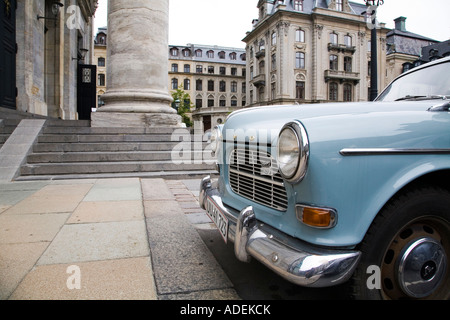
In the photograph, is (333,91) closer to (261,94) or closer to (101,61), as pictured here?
(261,94)

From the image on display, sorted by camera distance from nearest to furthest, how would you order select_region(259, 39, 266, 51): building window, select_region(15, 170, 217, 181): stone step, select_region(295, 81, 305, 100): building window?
select_region(15, 170, 217, 181): stone step → select_region(295, 81, 305, 100): building window → select_region(259, 39, 266, 51): building window

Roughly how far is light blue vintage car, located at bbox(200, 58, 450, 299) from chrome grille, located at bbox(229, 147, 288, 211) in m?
0.01

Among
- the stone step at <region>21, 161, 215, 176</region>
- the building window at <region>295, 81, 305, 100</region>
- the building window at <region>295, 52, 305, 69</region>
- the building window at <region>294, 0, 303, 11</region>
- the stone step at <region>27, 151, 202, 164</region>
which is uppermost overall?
the building window at <region>294, 0, 303, 11</region>

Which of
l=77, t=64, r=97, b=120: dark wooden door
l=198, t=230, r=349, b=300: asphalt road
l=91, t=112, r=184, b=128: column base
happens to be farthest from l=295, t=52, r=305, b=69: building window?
l=198, t=230, r=349, b=300: asphalt road

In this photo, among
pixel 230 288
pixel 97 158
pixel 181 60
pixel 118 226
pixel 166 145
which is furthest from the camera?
pixel 181 60

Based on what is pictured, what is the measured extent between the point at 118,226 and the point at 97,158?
410cm

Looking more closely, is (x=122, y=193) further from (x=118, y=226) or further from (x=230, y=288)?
(x=230, y=288)

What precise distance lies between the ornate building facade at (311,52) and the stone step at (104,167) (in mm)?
36931

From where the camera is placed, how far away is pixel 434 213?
177cm

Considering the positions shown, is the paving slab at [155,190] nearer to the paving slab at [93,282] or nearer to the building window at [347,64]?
the paving slab at [93,282]

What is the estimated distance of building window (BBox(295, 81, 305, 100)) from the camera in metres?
43.4

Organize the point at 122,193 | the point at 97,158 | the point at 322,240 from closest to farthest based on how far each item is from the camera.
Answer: the point at 322,240, the point at 122,193, the point at 97,158

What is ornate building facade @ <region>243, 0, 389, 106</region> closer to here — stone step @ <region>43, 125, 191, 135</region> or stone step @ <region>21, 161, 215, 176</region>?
stone step @ <region>43, 125, 191, 135</region>

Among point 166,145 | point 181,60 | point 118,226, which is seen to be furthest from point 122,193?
point 181,60
